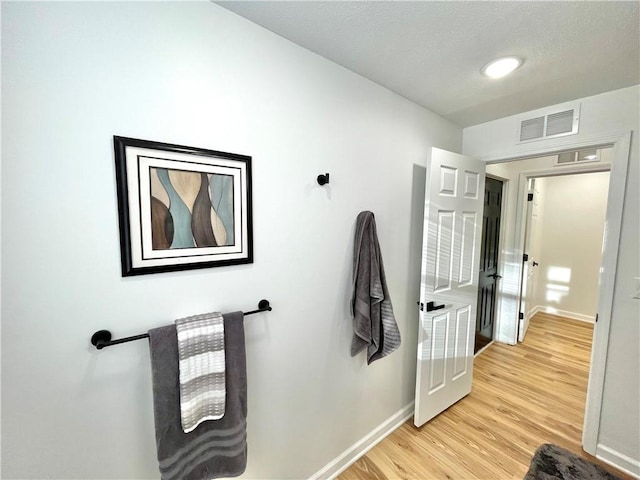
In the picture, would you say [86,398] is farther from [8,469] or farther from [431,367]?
[431,367]

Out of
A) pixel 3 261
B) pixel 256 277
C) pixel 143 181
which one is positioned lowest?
pixel 256 277

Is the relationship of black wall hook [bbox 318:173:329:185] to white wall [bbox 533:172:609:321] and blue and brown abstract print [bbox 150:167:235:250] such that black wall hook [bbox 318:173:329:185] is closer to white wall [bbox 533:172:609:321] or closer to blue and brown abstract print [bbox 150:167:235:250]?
blue and brown abstract print [bbox 150:167:235:250]

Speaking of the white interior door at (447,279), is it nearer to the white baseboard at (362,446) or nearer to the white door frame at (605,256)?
the white baseboard at (362,446)

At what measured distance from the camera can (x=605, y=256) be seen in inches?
63.5

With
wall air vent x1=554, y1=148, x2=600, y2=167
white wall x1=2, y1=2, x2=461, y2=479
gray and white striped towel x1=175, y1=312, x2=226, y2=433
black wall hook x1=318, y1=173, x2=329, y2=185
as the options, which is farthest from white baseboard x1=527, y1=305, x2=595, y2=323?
gray and white striped towel x1=175, y1=312, x2=226, y2=433

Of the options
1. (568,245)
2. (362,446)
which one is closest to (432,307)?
(362,446)

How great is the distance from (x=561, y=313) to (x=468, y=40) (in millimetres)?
4929

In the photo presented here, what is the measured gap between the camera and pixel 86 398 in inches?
32.5

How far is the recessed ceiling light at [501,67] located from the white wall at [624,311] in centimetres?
80

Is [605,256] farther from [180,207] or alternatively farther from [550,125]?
[180,207]

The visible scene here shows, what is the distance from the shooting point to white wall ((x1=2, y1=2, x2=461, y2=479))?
727 mm

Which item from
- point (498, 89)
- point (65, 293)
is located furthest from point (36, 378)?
point (498, 89)

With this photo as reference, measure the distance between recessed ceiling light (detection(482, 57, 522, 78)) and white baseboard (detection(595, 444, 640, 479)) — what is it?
2487 mm

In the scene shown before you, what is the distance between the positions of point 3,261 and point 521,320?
14.4ft
